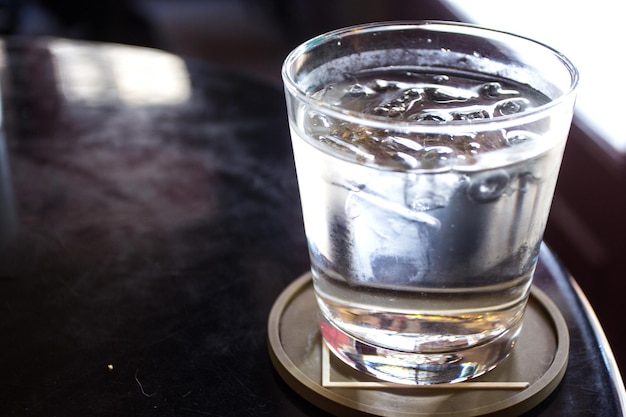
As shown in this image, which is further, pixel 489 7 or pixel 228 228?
pixel 489 7

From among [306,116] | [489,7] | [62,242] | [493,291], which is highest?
[306,116]

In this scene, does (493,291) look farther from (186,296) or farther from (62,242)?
(62,242)

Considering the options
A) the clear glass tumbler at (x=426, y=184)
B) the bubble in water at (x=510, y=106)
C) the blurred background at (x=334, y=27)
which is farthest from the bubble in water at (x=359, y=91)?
the blurred background at (x=334, y=27)

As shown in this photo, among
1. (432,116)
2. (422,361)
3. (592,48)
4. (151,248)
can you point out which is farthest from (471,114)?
(592,48)

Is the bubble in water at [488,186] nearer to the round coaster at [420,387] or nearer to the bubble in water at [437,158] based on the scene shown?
the bubble in water at [437,158]

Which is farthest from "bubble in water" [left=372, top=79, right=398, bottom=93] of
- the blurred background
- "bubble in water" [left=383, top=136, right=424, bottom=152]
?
the blurred background

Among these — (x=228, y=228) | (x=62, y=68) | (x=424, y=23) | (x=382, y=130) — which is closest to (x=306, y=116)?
(x=382, y=130)

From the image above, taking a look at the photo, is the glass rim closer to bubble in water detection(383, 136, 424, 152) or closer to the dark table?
bubble in water detection(383, 136, 424, 152)
